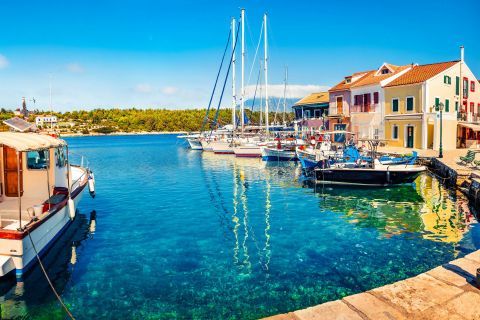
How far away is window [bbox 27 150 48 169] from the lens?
13723 mm

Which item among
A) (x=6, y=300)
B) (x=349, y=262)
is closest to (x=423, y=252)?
(x=349, y=262)

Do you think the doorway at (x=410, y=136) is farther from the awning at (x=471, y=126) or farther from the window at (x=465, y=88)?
the window at (x=465, y=88)

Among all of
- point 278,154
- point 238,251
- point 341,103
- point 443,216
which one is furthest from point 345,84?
point 238,251

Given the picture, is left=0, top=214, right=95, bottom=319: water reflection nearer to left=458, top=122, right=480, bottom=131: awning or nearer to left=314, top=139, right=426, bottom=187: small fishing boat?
left=314, top=139, right=426, bottom=187: small fishing boat

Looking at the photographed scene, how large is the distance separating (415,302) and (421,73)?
38.3 metres

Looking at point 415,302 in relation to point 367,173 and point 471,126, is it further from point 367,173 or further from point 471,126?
point 471,126

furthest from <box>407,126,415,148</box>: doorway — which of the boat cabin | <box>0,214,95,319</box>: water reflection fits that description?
<box>0,214,95,319</box>: water reflection

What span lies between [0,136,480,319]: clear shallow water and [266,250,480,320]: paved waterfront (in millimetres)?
2564

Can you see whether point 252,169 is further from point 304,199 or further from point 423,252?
point 423,252

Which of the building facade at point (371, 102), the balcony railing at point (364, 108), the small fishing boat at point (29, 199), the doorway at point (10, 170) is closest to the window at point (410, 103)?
the building facade at point (371, 102)

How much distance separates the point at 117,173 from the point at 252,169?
43.7 ft

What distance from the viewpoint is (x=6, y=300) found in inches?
372

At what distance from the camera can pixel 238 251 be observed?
13.0 m

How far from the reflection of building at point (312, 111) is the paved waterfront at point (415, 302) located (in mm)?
45252
